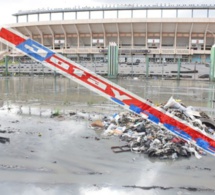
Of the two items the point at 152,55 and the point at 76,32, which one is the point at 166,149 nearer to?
the point at 152,55

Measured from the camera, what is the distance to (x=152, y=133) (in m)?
6.98

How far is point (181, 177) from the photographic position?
4.90 meters

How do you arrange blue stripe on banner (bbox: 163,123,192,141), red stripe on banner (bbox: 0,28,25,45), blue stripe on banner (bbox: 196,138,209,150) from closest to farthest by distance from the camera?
blue stripe on banner (bbox: 196,138,209,150), blue stripe on banner (bbox: 163,123,192,141), red stripe on banner (bbox: 0,28,25,45)

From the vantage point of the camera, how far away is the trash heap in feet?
19.7

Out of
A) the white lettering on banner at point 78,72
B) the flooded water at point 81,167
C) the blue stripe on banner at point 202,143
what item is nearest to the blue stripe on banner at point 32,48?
the white lettering on banner at point 78,72

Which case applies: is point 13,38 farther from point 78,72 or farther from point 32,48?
point 78,72

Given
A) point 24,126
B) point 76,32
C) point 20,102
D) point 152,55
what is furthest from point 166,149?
point 76,32

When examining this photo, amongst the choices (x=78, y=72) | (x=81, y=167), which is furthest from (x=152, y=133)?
(x=78, y=72)

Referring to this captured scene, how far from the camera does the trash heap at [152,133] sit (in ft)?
19.7

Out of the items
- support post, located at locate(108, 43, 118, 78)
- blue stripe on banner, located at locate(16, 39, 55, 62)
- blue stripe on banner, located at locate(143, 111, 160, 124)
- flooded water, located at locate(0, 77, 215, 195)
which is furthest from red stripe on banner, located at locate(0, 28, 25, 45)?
blue stripe on banner, located at locate(143, 111, 160, 124)

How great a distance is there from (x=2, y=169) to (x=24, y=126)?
3.15 metres

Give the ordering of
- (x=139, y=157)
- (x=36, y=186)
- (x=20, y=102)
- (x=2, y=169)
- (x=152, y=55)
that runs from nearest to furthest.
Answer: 1. (x=36, y=186)
2. (x=2, y=169)
3. (x=139, y=157)
4. (x=20, y=102)
5. (x=152, y=55)

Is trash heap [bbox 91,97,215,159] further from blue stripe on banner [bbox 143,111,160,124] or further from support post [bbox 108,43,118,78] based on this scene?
support post [bbox 108,43,118,78]

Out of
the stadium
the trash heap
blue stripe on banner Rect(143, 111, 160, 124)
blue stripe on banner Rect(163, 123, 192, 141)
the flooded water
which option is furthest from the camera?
the stadium
